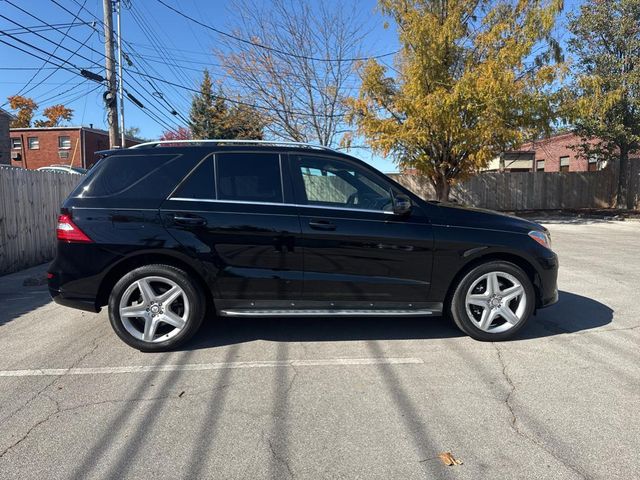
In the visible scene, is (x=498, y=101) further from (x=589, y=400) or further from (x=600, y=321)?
(x=589, y=400)

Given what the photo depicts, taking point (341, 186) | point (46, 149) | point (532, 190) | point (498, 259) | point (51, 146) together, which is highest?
point (51, 146)

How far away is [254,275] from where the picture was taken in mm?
4219

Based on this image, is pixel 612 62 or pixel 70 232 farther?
pixel 612 62

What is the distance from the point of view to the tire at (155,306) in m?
4.17

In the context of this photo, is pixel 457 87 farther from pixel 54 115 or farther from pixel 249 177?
pixel 54 115

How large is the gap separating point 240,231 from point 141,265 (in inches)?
39.2

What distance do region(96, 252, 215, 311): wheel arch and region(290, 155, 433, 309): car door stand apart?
103 centimetres

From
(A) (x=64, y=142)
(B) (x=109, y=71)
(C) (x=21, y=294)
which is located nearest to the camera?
(C) (x=21, y=294)

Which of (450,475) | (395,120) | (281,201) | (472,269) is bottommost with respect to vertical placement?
(450,475)

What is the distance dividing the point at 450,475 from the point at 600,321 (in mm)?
3655

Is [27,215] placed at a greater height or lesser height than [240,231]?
greater

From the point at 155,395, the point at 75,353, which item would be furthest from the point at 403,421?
the point at 75,353

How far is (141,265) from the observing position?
13.9ft

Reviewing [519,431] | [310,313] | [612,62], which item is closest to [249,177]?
[310,313]
